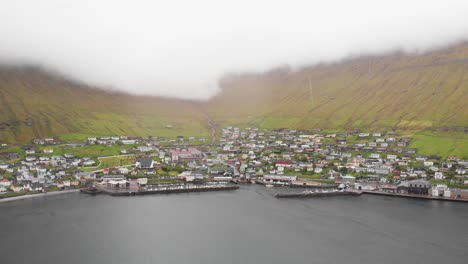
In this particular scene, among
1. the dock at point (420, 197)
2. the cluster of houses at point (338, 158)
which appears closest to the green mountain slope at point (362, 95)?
the cluster of houses at point (338, 158)

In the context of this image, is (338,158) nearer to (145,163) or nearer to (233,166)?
(233,166)

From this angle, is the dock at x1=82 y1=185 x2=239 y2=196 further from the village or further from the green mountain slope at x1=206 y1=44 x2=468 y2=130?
the green mountain slope at x1=206 y1=44 x2=468 y2=130

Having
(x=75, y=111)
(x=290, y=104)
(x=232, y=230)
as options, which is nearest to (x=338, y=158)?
(x=232, y=230)

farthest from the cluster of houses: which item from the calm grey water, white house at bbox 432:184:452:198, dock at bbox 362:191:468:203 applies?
the calm grey water

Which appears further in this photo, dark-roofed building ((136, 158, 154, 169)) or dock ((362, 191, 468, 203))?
dark-roofed building ((136, 158, 154, 169))

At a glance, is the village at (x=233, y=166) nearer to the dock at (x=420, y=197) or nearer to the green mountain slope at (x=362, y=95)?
the dock at (x=420, y=197)
